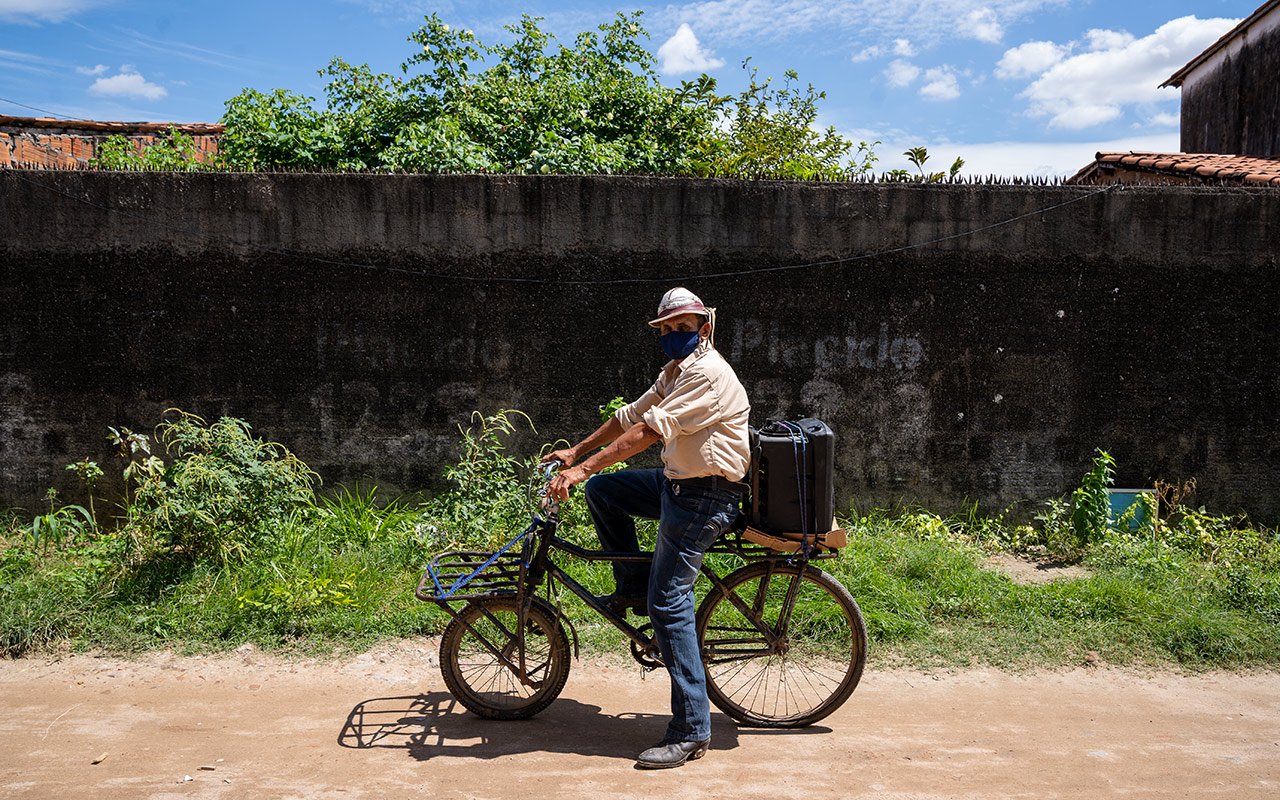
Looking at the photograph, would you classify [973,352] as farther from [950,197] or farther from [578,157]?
[578,157]

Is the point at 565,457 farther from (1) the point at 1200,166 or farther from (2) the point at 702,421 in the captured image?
(1) the point at 1200,166

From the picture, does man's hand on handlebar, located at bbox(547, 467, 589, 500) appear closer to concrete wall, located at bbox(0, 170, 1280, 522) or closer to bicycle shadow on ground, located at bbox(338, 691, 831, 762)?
bicycle shadow on ground, located at bbox(338, 691, 831, 762)

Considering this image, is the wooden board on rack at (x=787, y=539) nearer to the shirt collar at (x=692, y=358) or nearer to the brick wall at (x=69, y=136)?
the shirt collar at (x=692, y=358)

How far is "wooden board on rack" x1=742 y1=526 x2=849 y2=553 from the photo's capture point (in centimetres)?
412

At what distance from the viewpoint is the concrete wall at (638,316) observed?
6.55 metres

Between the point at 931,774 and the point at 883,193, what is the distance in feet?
13.6

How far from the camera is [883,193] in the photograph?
6.66 m

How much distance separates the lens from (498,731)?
164 inches

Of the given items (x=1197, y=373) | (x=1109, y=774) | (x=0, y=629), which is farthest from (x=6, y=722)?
(x=1197, y=373)

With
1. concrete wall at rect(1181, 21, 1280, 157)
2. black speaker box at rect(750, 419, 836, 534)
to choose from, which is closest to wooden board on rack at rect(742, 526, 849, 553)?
black speaker box at rect(750, 419, 836, 534)

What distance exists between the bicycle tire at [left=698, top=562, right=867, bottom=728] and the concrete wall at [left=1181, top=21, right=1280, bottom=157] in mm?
11132

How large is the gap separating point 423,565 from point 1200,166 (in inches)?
310

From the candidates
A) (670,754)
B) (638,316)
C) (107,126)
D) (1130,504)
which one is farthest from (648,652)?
(107,126)

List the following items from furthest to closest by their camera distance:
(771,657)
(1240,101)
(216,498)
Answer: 1. (1240,101)
2. (216,498)
3. (771,657)
